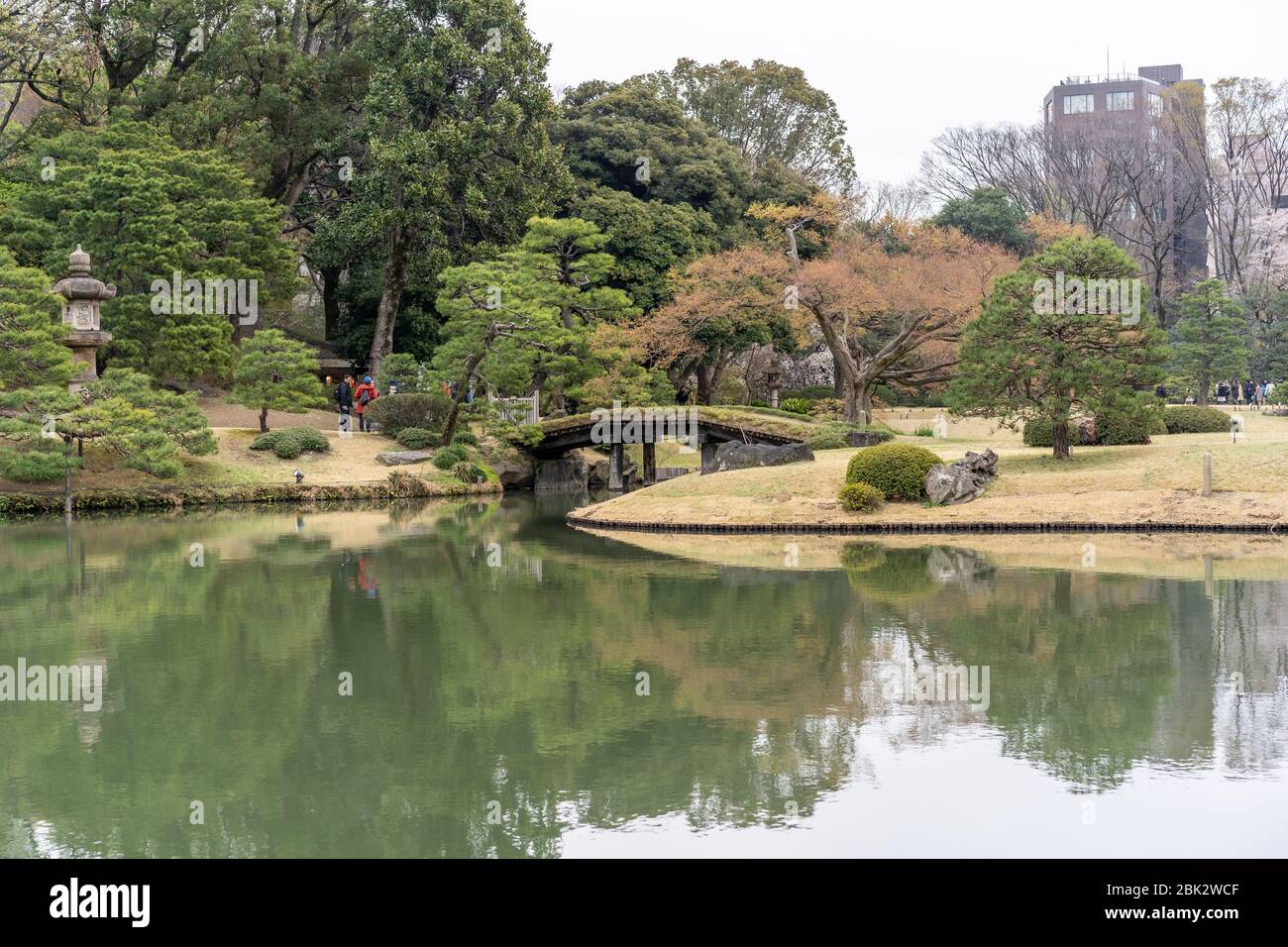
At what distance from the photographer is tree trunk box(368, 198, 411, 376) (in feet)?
132

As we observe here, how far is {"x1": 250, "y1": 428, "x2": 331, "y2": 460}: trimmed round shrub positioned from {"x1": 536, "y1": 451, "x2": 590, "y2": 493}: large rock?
22.1 feet

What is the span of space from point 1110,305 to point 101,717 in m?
20.4

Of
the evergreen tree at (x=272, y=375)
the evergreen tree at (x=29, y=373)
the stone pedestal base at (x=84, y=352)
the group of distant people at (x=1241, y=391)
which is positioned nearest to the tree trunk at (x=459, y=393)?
the evergreen tree at (x=272, y=375)

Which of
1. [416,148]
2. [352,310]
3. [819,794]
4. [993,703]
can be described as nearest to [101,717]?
[819,794]

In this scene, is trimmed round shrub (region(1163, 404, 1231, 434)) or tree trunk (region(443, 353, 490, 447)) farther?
tree trunk (region(443, 353, 490, 447))

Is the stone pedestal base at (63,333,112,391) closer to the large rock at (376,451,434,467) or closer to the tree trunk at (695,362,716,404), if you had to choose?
the large rock at (376,451,434,467)

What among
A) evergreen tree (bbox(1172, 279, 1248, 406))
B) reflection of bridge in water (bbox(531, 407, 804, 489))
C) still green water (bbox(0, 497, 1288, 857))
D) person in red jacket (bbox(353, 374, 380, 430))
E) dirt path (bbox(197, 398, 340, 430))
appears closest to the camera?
still green water (bbox(0, 497, 1288, 857))

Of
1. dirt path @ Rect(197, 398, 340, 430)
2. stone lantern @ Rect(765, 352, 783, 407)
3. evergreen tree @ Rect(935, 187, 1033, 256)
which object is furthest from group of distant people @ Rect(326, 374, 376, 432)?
evergreen tree @ Rect(935, 187, 1033, 256)

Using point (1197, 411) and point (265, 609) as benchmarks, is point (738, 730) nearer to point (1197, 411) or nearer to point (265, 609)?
point (265, 609)

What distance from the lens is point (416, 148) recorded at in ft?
124

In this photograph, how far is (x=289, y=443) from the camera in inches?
1308

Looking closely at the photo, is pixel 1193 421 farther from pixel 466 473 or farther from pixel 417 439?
Answer: pixel 417 439

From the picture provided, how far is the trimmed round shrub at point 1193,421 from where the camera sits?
98.9 ft

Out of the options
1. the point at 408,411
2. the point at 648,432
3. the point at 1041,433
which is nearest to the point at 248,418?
the point at 408,411
